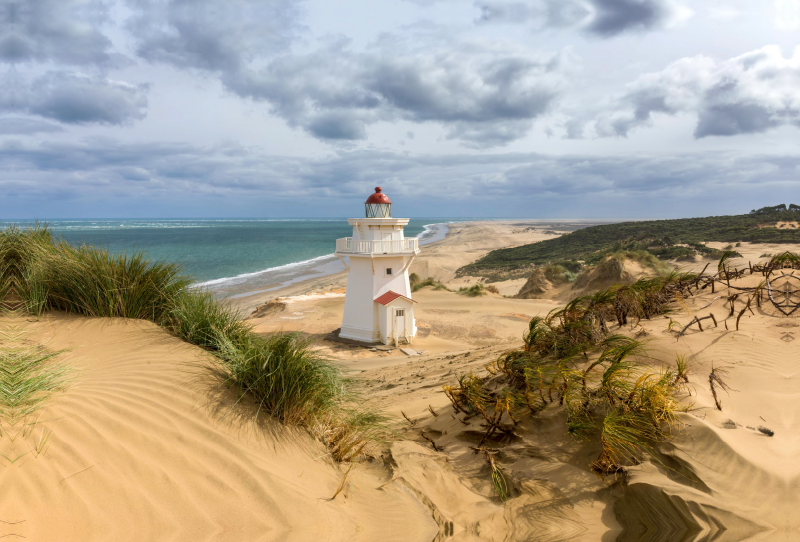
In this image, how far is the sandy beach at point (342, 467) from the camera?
255cm

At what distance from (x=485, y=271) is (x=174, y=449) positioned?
35251 mm

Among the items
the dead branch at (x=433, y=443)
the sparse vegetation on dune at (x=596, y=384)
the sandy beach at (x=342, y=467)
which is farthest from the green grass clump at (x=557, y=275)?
the dead branch at (x=433, y=443)

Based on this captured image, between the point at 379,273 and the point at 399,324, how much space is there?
6.73 ft

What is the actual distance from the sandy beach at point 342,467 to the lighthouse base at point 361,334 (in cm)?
1056

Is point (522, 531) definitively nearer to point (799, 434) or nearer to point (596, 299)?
point (799, 434)

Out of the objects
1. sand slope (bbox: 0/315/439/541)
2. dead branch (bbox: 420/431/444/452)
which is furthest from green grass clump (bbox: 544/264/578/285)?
sand slope (bbox: 0/315/439/541)

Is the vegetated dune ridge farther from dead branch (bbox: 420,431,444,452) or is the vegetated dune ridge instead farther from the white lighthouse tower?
the white lighthouse tower

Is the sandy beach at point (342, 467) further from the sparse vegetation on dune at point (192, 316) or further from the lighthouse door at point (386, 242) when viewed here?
the lighthouse door at point (386, 242)

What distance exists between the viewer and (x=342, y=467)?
3.54m

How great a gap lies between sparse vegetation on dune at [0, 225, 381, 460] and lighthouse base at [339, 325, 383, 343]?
1011cm

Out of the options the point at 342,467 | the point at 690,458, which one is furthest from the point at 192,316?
the point at 690,458

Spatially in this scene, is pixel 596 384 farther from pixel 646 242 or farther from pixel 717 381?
pixel 646 242

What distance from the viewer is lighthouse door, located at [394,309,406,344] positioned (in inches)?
595

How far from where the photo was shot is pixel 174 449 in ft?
9.86
